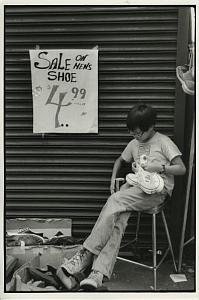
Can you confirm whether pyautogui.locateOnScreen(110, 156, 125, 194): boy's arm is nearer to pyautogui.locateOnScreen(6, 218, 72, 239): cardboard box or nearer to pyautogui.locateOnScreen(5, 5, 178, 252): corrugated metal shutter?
pyautogui.locateOnScreen(5, 5, 178, 252): corrugated metal shutter

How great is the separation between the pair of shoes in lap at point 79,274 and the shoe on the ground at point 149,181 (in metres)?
0.70

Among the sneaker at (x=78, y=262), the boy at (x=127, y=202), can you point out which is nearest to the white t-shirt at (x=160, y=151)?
the boy at (x=127, y=202)

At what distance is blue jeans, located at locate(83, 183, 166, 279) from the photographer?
369cm

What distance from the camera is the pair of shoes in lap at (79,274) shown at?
11.6ft

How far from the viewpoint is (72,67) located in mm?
4027

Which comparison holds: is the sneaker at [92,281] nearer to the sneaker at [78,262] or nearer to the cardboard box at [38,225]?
the sneaker at [78,262]

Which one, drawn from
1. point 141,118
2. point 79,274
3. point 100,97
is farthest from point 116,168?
point 79,274

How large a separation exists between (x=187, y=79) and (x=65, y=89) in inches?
41.1

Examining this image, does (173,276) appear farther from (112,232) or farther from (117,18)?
(117,18)

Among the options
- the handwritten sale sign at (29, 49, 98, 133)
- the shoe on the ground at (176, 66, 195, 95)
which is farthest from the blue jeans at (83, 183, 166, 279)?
the shoe on the ground at (176, 66, 195, 95)

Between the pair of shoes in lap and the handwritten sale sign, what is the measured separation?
1.12m

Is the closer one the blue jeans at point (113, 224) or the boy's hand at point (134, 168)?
the blue jeans at point (113, 224)

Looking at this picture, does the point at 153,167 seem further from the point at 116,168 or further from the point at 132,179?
the point at 116,168

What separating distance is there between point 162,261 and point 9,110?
1.93 metres
